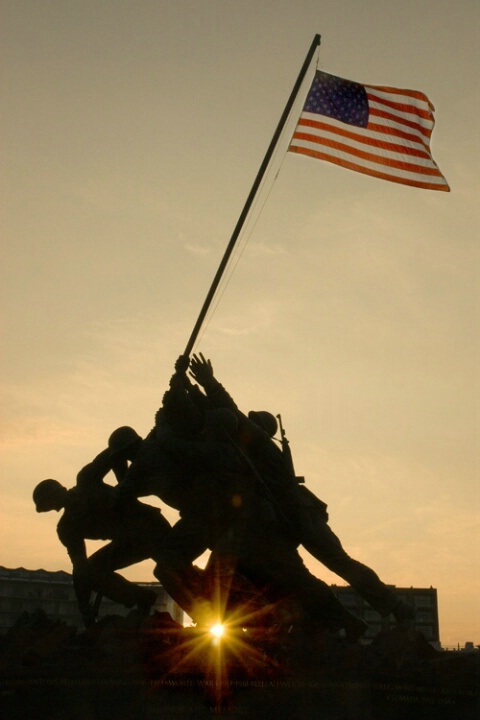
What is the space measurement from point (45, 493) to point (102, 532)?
942 millimetres

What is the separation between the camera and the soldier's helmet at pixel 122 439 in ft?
45.1

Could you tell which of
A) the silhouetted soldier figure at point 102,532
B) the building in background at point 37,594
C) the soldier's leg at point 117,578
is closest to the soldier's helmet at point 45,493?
the silhouetted soldier figure at point 102,532

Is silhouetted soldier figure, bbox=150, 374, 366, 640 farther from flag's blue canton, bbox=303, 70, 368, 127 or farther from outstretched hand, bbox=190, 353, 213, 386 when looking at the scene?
flag's blue canton, bbox=303, 70, 368, 127

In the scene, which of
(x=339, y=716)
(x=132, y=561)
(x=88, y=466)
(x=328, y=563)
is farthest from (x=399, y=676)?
(x=88, y=466)

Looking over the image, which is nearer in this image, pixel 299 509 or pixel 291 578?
pixel 291 578

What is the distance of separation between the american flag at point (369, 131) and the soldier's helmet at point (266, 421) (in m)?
3.65

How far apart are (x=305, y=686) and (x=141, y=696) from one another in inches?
70.7

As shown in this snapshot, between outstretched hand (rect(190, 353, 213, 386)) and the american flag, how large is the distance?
3125mm

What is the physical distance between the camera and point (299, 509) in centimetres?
1300

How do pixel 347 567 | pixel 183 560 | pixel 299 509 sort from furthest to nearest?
pixel 299 509 → pixel 347 567 → pixel 183 560

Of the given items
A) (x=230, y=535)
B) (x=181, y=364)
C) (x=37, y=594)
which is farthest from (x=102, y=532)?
(x=37, y=594)

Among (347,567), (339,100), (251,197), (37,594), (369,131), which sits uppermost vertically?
(37,594)

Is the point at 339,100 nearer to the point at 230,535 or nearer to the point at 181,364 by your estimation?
the point at 181,364

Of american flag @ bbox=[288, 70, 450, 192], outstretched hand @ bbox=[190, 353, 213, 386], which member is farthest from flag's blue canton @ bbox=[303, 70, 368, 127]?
outstretched hand @ bbox=[190, 353, 213, 386]
